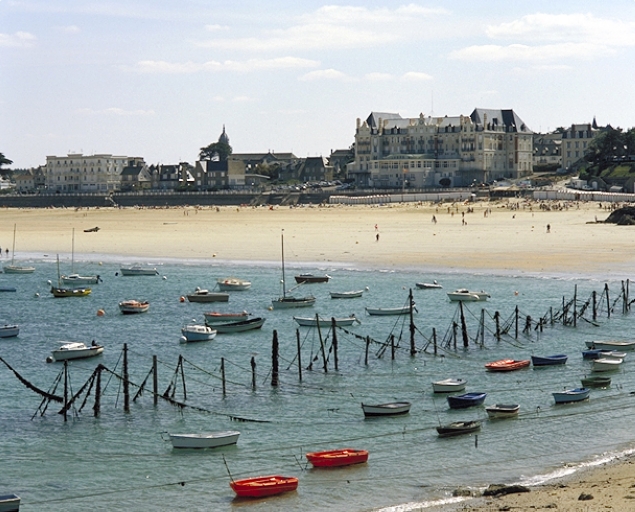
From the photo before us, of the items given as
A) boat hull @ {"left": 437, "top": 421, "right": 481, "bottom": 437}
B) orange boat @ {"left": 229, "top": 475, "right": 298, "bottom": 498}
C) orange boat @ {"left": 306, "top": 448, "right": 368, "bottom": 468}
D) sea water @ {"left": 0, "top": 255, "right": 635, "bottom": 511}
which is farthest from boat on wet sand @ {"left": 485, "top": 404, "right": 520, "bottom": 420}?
orange boat @ {"left": 229, "top": 475, "right": 298, "bottom": 498}

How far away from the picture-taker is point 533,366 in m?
39.2

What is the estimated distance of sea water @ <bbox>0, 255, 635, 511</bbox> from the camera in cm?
2606

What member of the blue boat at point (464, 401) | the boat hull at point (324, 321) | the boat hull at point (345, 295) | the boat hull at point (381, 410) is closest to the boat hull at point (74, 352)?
the boat hull at point (324, 321)

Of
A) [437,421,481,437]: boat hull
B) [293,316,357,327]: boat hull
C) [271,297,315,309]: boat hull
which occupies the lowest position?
[437,421,481,437]: boat hull

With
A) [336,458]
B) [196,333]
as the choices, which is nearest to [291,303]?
[196,333]

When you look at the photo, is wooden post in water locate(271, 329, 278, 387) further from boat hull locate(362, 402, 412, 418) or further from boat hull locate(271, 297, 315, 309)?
boat hull locate(271, 297, 315, 309)

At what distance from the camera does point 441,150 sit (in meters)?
171

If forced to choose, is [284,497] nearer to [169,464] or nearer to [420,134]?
[169,464]

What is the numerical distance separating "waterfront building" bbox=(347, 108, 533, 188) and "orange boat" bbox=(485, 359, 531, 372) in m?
125

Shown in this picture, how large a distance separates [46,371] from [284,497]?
17.3 meters

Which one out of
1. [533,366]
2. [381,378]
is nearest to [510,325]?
[533,366]

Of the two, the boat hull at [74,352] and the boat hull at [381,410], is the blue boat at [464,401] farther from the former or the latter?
the boat hull at [74,352]

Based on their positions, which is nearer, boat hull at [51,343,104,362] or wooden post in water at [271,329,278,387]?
wooden post in water at [271,329,278,387]

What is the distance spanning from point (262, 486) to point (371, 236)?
66055mm
